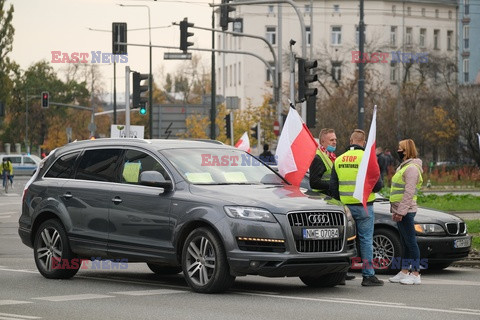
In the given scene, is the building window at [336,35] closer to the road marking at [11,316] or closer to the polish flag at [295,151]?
the polish flag at [295,151]

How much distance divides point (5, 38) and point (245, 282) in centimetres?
6055

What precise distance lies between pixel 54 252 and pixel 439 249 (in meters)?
4.89

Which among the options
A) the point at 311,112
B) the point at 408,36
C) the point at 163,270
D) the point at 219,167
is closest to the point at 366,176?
the point at 219,167

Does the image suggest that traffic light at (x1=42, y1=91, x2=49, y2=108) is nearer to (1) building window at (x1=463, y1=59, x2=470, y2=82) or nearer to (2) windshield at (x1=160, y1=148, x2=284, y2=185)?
(1) building window at (x1=463, y1=59, x2=470, y2=82)

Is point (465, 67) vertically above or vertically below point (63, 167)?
above

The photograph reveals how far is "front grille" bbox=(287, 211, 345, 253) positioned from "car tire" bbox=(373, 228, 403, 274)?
2.74 meters

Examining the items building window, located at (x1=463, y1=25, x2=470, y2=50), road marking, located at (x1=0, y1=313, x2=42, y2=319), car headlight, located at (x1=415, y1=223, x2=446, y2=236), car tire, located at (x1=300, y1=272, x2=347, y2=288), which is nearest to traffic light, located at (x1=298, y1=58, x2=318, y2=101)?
car headlight, located at (x1=415, y1=223, x2=446, y2=236)

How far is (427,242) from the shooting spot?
15.4 meters

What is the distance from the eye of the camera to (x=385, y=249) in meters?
15.5

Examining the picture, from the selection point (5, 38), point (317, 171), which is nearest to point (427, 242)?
point (317, 171)

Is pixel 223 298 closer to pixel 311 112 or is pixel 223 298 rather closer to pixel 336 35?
pixel 311 112

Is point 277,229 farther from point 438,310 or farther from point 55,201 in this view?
point 55,201

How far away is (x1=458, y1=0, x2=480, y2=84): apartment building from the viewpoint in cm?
9744

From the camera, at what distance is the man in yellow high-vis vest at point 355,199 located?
13750 millimetres
